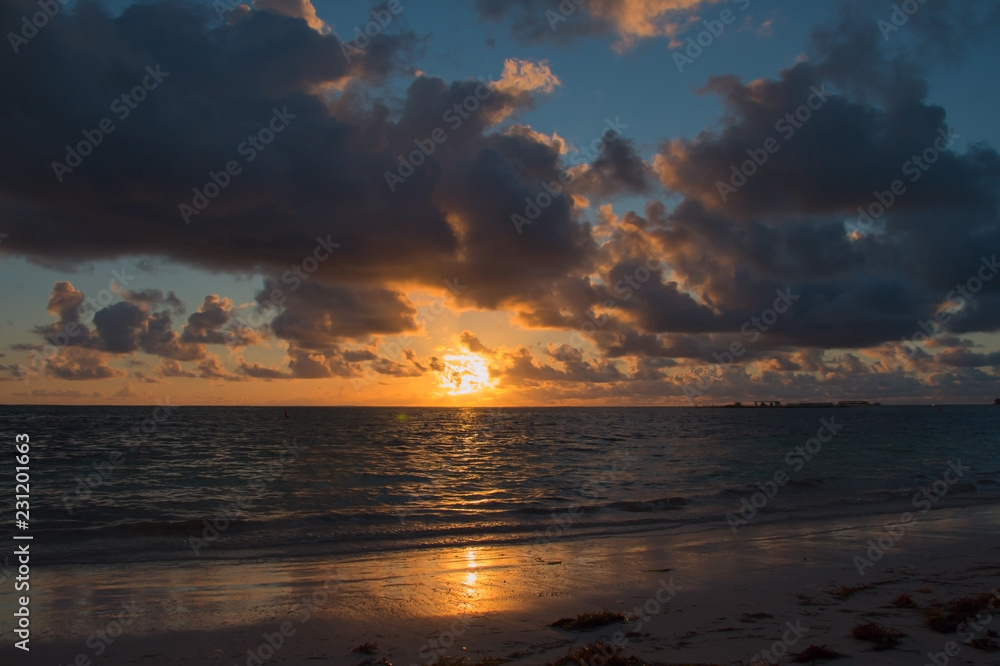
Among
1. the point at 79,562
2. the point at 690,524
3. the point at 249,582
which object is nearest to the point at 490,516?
the point at 690,524

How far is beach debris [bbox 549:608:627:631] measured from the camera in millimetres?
8962

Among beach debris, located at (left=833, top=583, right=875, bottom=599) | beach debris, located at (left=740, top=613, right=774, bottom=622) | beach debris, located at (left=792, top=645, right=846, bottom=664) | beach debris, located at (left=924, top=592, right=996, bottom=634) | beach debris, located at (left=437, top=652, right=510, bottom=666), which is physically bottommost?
beach debris, located at (left=833, top=583, right=875, bottom=599)

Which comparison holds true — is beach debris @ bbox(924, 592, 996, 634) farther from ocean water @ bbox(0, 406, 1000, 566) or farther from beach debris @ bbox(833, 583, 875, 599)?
ocean water @ bbox(0, 406, 1000, 566)

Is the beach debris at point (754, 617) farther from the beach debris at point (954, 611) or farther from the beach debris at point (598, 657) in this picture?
the beach debris at point (598, 657)

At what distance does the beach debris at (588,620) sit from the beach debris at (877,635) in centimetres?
310

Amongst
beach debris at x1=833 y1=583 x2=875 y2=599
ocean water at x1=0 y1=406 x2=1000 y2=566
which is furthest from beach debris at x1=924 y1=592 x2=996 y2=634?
ocean water at x1=0 y1=406 x2=1000 y2=566

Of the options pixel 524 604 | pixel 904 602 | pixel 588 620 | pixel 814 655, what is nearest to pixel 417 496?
pixel 524 604

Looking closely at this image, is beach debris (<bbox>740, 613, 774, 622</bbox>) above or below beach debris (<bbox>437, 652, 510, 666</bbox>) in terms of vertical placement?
below

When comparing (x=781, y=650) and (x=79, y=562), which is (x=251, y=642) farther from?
(x=79, y=562)

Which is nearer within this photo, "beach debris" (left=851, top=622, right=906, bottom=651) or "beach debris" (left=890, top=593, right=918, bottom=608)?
"beach debris" (left=851, top=622, right=906, bottom=651)

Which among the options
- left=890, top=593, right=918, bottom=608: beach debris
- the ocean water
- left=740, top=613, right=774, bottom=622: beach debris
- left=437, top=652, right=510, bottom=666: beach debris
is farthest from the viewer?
the ocean water

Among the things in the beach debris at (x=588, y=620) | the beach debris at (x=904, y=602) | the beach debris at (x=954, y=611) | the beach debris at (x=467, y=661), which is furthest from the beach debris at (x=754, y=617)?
the beach debris at (x=467, y=661)

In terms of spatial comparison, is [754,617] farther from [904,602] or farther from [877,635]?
[904,602]

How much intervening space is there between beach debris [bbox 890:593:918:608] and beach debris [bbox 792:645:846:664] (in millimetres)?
3064
